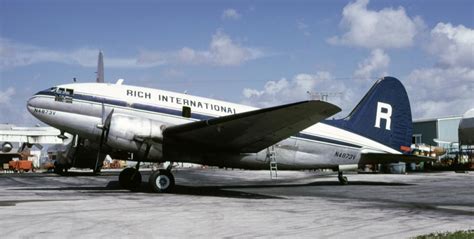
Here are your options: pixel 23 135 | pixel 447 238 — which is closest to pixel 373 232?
pixel 447 238

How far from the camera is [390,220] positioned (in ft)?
34.5

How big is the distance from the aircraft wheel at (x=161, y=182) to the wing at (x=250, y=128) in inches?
48.8

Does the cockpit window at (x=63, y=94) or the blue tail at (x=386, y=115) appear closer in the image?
the cockpit window at (x=63, y=94)

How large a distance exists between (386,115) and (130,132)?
42.7 ft

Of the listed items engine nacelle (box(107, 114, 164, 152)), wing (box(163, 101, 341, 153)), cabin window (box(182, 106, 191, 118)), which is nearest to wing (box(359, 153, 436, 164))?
wing (box(163, 101, 341, 153))

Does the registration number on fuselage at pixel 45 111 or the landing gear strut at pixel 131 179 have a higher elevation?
the registration number on fuselage at pixel 45 111

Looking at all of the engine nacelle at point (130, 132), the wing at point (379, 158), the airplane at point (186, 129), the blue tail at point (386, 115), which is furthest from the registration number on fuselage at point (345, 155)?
the engine nacelle at point (130, 132)

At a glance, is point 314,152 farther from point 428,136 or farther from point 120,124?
point 428,136

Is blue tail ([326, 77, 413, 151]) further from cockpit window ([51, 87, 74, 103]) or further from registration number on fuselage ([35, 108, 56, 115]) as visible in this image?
registration number on fuselage ([35, 108, 56, 115])

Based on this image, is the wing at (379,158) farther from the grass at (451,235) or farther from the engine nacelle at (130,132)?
the grass at (451,235)

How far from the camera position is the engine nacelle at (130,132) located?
17.2 meters

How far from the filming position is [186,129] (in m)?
17.1

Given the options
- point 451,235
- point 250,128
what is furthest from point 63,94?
point 451,235

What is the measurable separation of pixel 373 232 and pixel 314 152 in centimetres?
1251
